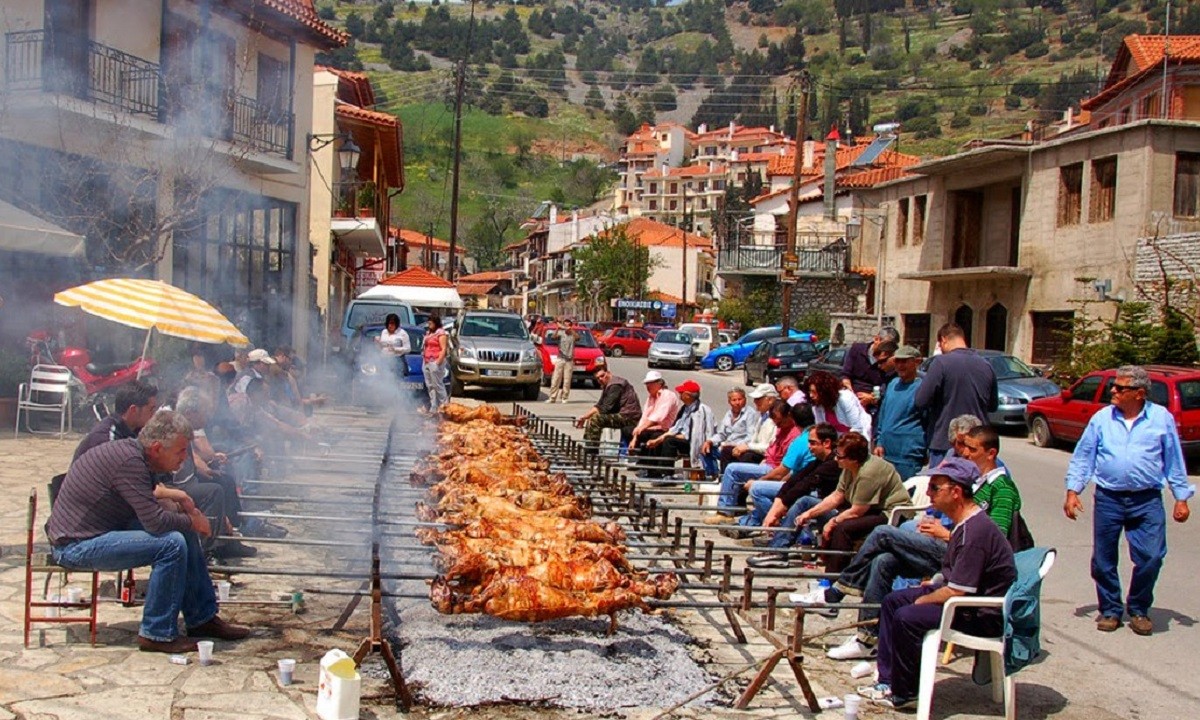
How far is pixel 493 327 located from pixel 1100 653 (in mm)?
18432

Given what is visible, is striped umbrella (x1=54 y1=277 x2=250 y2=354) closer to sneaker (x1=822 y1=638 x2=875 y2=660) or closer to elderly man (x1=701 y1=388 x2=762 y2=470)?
elderly man (x1=701 y1=388 x2=762 y2=470)

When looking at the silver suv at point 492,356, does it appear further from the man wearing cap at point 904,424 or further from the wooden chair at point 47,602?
the wooden chair at point 47,602

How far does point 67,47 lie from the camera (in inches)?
640

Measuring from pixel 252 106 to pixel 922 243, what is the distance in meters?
23.5

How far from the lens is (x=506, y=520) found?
7.04 m

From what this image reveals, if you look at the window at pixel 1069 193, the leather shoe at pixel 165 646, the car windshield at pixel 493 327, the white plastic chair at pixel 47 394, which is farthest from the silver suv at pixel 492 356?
the leather shoe at pixel 165 646

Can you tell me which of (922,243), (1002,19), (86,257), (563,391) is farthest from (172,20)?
(1002,19)

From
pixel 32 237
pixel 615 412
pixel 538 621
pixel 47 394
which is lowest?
pixel 538 621

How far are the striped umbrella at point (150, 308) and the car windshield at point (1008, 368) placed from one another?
16984 mm

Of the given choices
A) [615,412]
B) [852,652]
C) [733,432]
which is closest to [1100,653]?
[852,652]

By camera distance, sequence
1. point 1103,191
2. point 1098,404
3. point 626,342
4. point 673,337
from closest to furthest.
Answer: point 1098,404 < point 1103,191 < point 673,337 < point 626,342

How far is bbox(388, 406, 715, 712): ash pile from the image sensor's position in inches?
221

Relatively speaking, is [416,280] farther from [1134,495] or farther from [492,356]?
[1134,495]

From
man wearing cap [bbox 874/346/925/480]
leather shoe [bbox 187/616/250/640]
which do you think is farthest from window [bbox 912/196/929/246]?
leather shoe [bbox 187/616/250/640]
